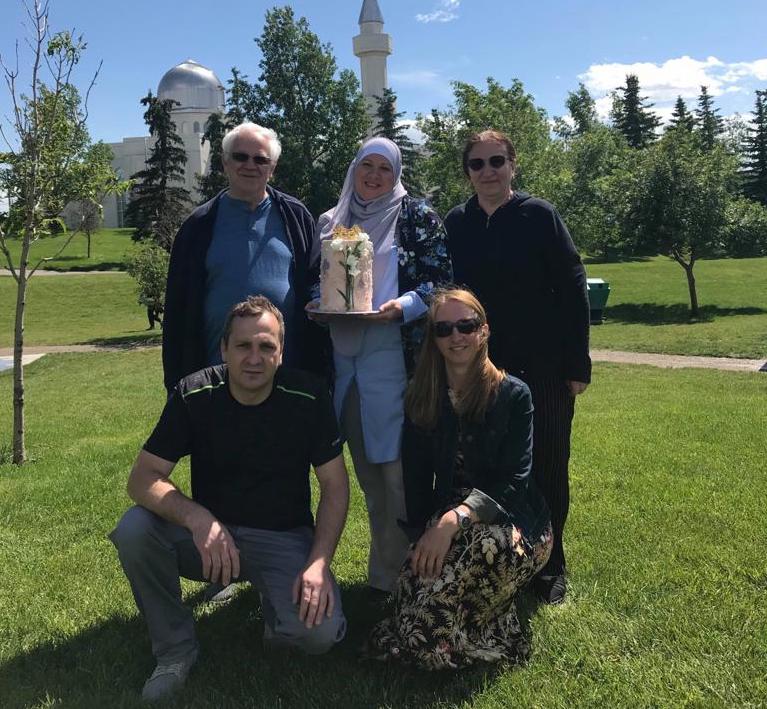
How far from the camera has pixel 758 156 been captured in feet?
187

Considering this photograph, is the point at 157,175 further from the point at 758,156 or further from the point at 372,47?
the point at 758,156

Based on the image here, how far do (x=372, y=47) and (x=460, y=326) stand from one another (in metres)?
66.1

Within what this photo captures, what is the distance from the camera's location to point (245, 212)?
363 centimetres

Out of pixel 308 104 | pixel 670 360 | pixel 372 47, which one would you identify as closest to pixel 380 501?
pixel 670 360

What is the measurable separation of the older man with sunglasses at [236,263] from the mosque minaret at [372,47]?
6399 centimetres

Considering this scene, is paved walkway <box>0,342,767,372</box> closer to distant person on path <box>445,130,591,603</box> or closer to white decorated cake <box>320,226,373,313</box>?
distant person on path <box>445,130,591,603</box>

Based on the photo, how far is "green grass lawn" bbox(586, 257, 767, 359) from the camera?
16406 mm

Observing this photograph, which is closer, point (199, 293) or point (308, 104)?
point (199, 293)

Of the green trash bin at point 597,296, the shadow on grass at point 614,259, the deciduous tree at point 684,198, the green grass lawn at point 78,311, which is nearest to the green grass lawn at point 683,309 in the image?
the green trash bin at point 597,296

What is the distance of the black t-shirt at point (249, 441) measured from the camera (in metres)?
3.09

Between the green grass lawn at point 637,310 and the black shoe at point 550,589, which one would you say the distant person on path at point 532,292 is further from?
the green grass lawn at point 637,310

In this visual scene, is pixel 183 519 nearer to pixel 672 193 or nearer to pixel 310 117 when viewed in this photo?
pixel 672 193

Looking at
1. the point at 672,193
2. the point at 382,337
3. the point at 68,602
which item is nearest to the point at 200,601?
the point at 68,602

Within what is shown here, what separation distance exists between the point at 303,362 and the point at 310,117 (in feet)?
136
